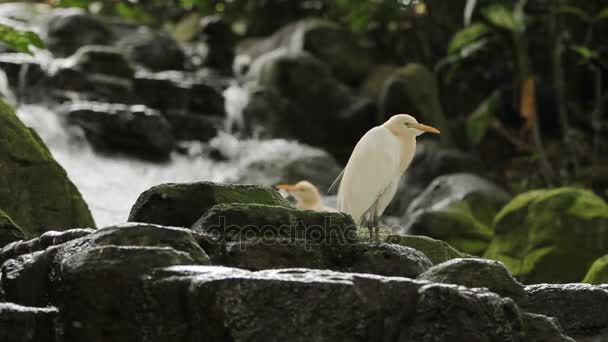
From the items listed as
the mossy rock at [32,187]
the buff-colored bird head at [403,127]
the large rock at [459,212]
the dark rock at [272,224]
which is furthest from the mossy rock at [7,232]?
the large rock at [459,212]

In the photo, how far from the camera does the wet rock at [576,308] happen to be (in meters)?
4.85

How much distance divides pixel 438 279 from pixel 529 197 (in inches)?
240

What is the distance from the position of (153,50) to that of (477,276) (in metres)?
13.7

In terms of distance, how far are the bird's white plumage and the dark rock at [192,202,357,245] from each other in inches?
51.6

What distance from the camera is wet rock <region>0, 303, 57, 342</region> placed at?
3.77 metres

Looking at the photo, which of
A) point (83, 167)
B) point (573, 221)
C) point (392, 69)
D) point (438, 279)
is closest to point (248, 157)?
point (83, 167)

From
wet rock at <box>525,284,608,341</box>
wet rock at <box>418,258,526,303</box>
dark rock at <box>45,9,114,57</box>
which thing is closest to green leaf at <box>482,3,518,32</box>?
dark rock at <box>45,9,114,57</box>

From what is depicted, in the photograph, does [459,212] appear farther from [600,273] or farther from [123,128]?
[123,128]

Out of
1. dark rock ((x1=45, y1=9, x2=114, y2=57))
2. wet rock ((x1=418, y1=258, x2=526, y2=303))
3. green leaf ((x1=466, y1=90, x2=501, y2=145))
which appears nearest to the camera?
wet rock ((x1=418, y1=258, x2=526, y2=303))

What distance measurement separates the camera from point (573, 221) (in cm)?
933

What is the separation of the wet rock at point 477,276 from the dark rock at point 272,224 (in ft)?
1.79

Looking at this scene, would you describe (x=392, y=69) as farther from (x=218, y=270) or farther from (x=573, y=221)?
(x=218, y=270)

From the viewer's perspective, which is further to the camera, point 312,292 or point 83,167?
point 83,167

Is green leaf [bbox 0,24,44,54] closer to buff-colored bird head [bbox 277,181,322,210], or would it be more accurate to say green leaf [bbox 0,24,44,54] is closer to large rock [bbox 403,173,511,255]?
buff-colored bird head [bbox 277,181,322,210]
